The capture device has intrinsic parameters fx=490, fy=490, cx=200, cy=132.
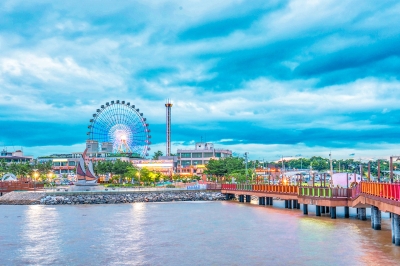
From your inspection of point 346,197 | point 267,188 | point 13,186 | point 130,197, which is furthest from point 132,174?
point 346,197

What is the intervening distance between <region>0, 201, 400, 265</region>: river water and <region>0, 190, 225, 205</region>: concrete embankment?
25775 millimetres

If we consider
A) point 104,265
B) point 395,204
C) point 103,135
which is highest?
point 103,135

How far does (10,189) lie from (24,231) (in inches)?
2216

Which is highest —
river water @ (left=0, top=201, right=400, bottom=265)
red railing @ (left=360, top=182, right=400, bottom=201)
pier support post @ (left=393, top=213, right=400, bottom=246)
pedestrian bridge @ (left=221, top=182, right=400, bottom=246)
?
red railing @ (left=360, top=182, right=400, bottom=201)

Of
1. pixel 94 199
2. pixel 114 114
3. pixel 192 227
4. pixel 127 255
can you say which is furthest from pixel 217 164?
pixel 127 255

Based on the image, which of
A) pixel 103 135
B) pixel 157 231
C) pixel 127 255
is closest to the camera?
pixel 127 255

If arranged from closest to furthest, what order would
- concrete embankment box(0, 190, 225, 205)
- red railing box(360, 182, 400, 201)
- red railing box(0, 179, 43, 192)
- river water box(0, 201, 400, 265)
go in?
red railing box(360, 182, 400, 201), river water box(0, 201, 400, 265), concrete embankment box(0, 190, 225, 205), red railing box(0, 179, 43, 192)

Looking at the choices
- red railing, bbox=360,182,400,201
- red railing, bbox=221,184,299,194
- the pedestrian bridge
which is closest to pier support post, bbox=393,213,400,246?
the pedestrian bridge

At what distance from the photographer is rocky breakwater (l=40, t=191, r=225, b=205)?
3573 inches

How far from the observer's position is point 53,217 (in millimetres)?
65062

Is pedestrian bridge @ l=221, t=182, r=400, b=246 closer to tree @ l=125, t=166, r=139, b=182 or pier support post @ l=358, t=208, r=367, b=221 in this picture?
pier support post @ l=358, t=208, r=367, b=221

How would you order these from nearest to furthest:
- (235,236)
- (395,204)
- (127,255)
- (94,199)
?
(395,204)
(127,255)
(235,236)
(94,199)

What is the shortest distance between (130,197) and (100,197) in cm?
568

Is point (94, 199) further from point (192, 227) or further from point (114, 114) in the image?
point (114, 114)
